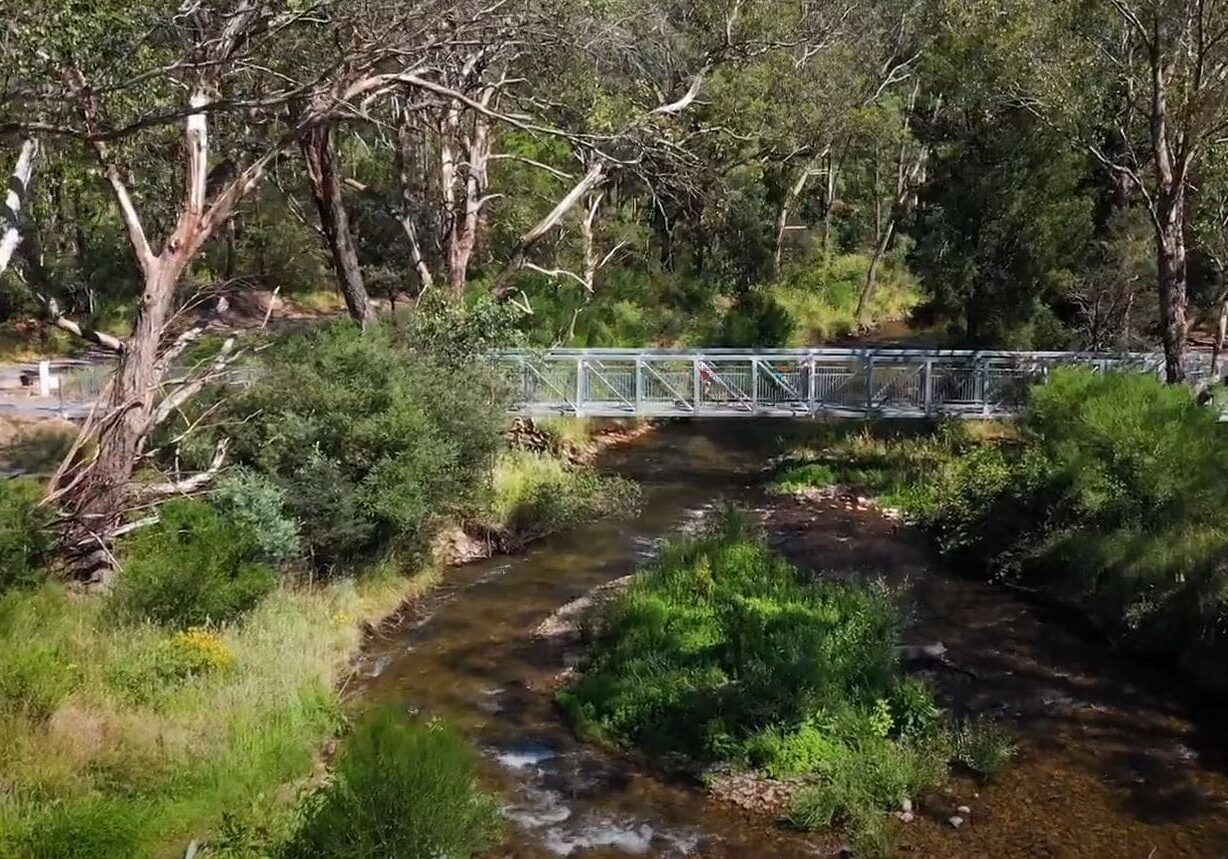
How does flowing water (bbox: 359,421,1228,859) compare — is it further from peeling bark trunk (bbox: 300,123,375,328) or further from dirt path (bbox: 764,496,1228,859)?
peeling bark trunk (bbox: 300,123,375,328)

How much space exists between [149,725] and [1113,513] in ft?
38.3

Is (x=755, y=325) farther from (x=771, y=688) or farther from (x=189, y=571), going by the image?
(x=189, y=571)

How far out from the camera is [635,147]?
19.5 metres

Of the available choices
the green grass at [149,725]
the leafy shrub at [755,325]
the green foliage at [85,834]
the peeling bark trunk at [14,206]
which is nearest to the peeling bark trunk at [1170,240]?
the green grass at [149,725]

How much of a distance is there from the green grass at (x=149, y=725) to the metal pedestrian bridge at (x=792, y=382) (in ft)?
31.1

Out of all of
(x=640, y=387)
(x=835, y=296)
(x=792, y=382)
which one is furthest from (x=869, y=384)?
(x=835, y=296)

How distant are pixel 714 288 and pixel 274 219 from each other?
15.3m

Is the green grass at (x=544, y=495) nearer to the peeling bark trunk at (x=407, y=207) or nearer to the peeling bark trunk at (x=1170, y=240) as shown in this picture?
the peeling bark trunk at (x=407, y=207)

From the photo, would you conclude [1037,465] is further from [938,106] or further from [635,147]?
[938,106]

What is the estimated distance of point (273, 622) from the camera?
12547 millimetres

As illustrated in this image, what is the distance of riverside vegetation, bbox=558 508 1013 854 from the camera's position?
33.0 ft

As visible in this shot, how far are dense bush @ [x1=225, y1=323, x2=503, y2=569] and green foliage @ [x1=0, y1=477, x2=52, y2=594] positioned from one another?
2.99m

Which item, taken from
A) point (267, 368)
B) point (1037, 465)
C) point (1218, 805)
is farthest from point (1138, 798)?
point (267, 368)

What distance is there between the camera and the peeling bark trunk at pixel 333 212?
62.9 feet
